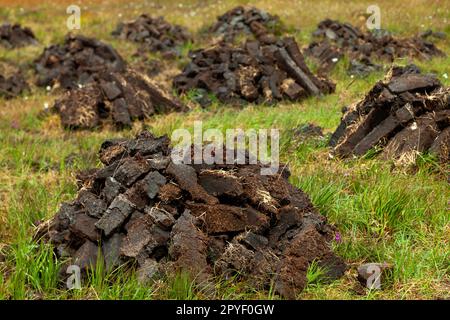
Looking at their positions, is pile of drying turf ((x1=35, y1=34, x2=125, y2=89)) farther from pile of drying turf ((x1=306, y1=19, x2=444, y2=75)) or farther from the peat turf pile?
pile of drying turf ((x1=306, y1=19, x2=444, y2=75))

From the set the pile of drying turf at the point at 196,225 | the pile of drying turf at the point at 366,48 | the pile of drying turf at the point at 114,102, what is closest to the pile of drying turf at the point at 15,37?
the pile of drying turf at the point at 114,102

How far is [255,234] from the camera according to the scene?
4418 mm

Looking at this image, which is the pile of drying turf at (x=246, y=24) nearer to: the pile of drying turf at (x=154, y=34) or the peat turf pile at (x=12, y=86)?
the pile of drying turf at (x=154, y=34)

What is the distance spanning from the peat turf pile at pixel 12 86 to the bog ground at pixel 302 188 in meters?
0.32

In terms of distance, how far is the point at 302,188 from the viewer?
17.8 feet

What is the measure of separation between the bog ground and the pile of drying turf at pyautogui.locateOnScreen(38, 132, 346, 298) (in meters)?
0.14

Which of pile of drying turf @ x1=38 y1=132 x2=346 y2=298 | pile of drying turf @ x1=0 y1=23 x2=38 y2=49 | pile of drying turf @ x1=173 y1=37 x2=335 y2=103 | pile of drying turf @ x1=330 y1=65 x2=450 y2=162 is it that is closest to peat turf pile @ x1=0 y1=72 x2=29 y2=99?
pile of drying turf @ x1=173 y1=37 x2=335 y2=103

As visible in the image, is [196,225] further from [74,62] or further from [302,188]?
[74,62]

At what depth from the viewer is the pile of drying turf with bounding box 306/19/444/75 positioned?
13.3 meters

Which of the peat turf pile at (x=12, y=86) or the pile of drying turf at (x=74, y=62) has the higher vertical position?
the pile of drying turf at (x=74, y=62)

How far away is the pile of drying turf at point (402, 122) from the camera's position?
6469 mm

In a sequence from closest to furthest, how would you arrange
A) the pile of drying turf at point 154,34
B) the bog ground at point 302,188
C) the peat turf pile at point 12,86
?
the bog ground at point 302,188 < the peat turf pile at point 12,86 < the pile of drying turf at point 154,34
